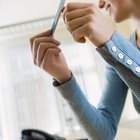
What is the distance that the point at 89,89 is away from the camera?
2.24 metres

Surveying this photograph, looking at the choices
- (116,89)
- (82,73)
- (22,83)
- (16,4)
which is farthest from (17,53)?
(116,89)

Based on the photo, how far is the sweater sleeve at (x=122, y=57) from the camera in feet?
1.48

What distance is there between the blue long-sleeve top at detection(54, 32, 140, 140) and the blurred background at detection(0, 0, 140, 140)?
51.2 inches

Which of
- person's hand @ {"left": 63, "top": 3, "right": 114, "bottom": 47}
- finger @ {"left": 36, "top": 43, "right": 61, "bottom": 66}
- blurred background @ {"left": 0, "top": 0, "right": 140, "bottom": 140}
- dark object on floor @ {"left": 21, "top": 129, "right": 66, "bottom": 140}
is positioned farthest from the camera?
blurred background @ {"left": 0, "top": 0, "right": 140, "bottom": 140}

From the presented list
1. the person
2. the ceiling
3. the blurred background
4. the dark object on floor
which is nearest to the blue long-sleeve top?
the person

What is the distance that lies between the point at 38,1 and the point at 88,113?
166cm

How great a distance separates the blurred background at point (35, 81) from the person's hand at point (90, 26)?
171cm

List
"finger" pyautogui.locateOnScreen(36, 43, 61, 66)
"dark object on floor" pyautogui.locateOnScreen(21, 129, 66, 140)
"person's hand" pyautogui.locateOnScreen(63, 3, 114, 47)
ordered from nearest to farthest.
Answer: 1. "person's hand" pyautogui.locateOnScreen(63, 3, 114, 47)
2. "finger" pyautogui.locateOnScreen(36, 43, 61, 66)
3. "dark object on floor" pyautogui.locateOnScreen(21, 129, 66, 140)

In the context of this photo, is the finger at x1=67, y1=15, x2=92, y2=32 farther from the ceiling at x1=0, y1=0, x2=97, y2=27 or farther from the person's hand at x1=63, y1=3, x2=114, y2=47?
the ceiling at x1=0, y1=0, x2=97, y2=27

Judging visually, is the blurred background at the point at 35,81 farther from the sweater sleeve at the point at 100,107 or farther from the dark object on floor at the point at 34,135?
the sweater sleeve at the point at 100,107

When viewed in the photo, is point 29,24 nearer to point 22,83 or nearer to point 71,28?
point 22,83

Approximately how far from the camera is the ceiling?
219cm

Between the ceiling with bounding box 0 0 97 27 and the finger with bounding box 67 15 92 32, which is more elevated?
the finger with bounding box 67 15 92 32

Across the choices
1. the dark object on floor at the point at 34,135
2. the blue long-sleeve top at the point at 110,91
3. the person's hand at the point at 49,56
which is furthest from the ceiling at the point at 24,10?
the person's hand at the point at 49,56
